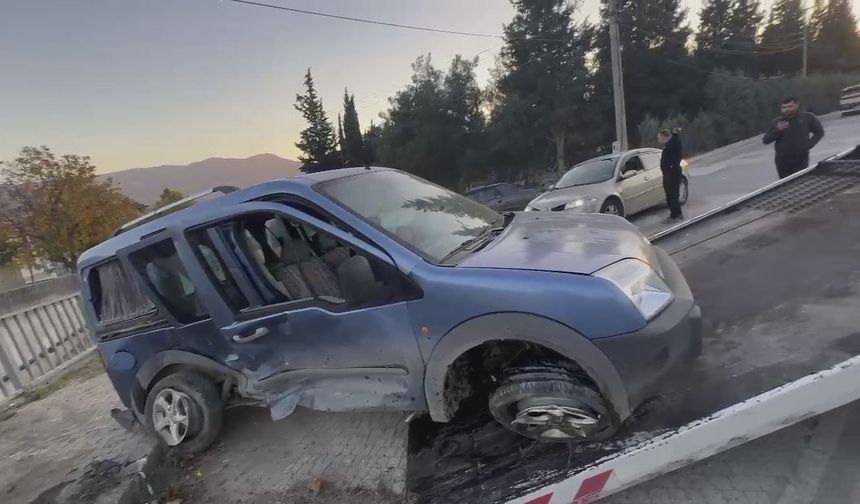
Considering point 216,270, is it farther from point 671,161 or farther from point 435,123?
point 435,123

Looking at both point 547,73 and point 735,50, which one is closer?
point 547,73

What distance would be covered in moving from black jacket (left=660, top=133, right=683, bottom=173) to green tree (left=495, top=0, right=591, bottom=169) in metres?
28.5

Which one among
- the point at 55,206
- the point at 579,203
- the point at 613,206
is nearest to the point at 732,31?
the point at 613,206

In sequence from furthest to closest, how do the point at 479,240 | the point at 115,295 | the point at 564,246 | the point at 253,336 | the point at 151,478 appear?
1. the point at 115,295
2. the point at 151,478
3. the point at 253,336
4. the point at 479,240
5. the point at 564,246

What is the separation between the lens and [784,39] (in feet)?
155

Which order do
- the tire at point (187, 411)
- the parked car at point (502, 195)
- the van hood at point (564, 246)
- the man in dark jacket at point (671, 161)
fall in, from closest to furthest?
the van hood at point (564, 246)
the tire at point (187, 411)
the man in dark jacket at point (671, 161)
the parked car at point (502, 195)

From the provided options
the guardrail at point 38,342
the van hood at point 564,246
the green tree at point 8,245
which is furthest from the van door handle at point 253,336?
the green tree at point 8,245

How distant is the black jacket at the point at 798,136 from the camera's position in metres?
6.20

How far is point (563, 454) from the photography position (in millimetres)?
2695

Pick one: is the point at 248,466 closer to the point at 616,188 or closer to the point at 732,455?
the point at 732,455

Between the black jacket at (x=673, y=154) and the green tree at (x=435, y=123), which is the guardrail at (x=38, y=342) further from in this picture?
the green tree at (x=435, y=123)

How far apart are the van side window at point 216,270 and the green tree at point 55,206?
864 inches

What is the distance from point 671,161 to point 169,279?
7293 mm

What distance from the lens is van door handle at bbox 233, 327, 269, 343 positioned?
320 cm
